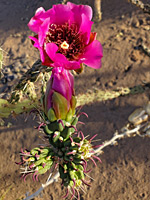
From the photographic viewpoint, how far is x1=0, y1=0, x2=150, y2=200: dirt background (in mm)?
2020

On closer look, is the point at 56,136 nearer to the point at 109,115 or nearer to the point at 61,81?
the point at 61,81

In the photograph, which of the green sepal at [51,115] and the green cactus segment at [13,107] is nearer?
the green sepal at [51,115]

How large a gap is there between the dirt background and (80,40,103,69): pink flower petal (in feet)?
2.26

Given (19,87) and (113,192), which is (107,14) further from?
(113,192)

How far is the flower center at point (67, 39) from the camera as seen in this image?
837 millimetres

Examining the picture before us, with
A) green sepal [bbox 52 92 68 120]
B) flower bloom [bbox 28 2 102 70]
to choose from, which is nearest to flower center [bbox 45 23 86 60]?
flower bloom [bbox 28 2 102 70]

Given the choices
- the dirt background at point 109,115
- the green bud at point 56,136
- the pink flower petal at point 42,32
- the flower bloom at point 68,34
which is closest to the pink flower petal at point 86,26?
the flower bloom at point 68,34

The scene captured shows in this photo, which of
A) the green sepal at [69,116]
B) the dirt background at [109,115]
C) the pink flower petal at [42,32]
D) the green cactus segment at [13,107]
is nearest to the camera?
the pink flower petal at [42,32]

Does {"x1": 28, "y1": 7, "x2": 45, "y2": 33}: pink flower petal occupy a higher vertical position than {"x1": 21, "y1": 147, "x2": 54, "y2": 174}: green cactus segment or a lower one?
higher

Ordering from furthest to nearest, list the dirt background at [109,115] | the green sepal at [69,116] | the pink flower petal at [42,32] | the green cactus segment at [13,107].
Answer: the dirt background at [109,115]
the green cactus segment at [13,107]
the green sepal at [69,116]
the pink flower petal at [42,32]

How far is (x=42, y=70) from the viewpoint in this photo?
1.30 m

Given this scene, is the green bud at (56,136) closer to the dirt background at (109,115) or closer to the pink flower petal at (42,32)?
the pink flower petal at (42,32)

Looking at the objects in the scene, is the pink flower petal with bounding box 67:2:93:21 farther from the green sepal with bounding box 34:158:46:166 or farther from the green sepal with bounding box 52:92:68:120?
the green sepal with bounding box 34:158:46:166

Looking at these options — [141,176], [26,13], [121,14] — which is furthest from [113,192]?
[26,13]
